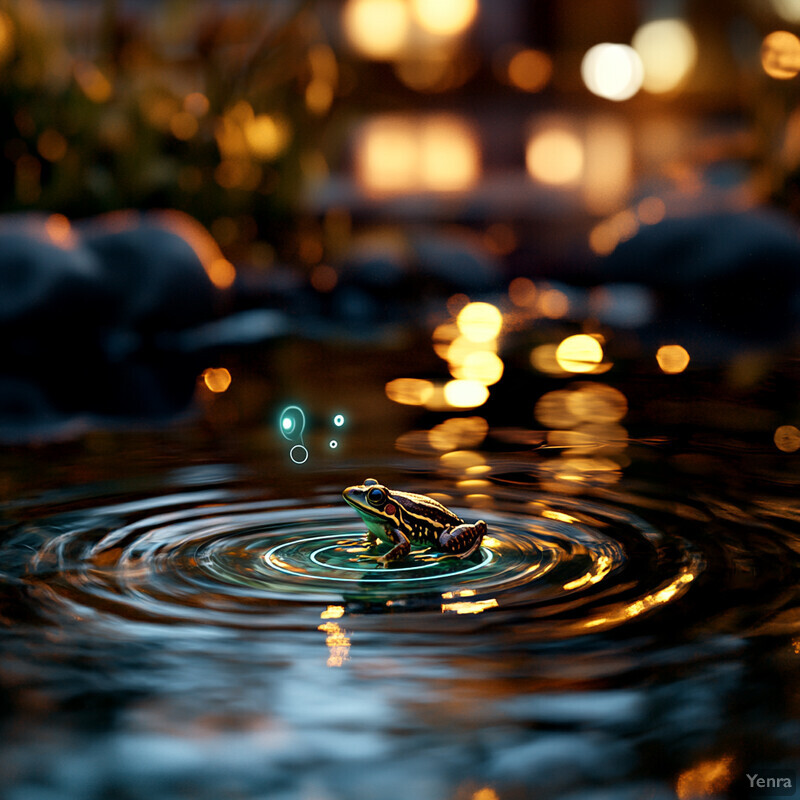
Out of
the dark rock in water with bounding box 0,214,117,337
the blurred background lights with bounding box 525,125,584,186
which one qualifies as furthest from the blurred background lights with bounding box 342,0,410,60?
the dark rock in water with bounding box 0,214,117,337

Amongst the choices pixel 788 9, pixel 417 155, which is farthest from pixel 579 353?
pixel 417 155

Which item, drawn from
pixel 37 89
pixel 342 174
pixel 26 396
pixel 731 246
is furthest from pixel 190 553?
pixel 342 174

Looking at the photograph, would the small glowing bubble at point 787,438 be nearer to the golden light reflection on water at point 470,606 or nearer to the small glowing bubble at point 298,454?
the small glowing bubble at point 298,454

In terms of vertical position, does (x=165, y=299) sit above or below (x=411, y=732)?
above

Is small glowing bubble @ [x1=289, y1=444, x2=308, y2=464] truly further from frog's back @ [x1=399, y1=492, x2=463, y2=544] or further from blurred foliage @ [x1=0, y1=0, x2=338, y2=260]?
blurred foliage @ [x1=0, y1=0, x2=338, y2=260]

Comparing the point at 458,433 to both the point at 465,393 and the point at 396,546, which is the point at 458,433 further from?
the point at 396,546

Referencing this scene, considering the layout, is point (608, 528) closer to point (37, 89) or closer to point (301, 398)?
point (301, 398)
